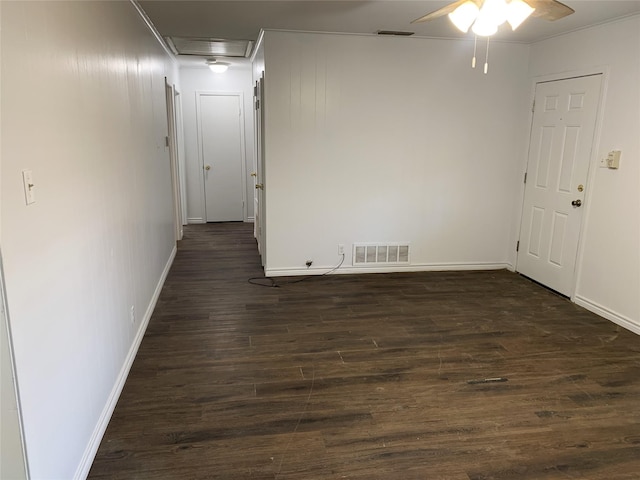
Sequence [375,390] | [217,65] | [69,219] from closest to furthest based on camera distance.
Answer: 1. [69,219]
2. [375,390]
3. [217,65]

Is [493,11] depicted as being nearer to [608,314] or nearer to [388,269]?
[608,314]

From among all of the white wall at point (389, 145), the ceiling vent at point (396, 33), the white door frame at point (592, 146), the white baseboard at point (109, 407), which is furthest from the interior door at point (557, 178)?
the white baseboard at point (109, 407)

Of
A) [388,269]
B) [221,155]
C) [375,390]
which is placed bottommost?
[375,390]

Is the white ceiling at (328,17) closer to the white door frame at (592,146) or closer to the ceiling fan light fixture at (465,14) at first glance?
the white door frame at (592,146)

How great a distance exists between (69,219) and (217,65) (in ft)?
18.0

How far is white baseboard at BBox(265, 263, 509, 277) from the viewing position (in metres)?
5.01

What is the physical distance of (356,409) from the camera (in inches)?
104

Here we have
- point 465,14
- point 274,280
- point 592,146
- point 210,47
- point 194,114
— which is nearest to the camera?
point 465,14

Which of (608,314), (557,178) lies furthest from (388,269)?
(608,314)

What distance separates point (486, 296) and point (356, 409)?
7.71ft

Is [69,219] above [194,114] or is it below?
below

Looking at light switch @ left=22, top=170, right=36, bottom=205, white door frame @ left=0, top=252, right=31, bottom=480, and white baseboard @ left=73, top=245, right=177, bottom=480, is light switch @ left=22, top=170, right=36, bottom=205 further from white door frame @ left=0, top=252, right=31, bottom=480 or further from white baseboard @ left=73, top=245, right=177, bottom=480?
white baseboard @ left=73, top=245, right=177, bottom=480

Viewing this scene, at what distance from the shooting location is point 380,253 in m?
5.16

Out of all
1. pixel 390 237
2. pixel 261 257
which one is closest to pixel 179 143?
pixel 261 257
